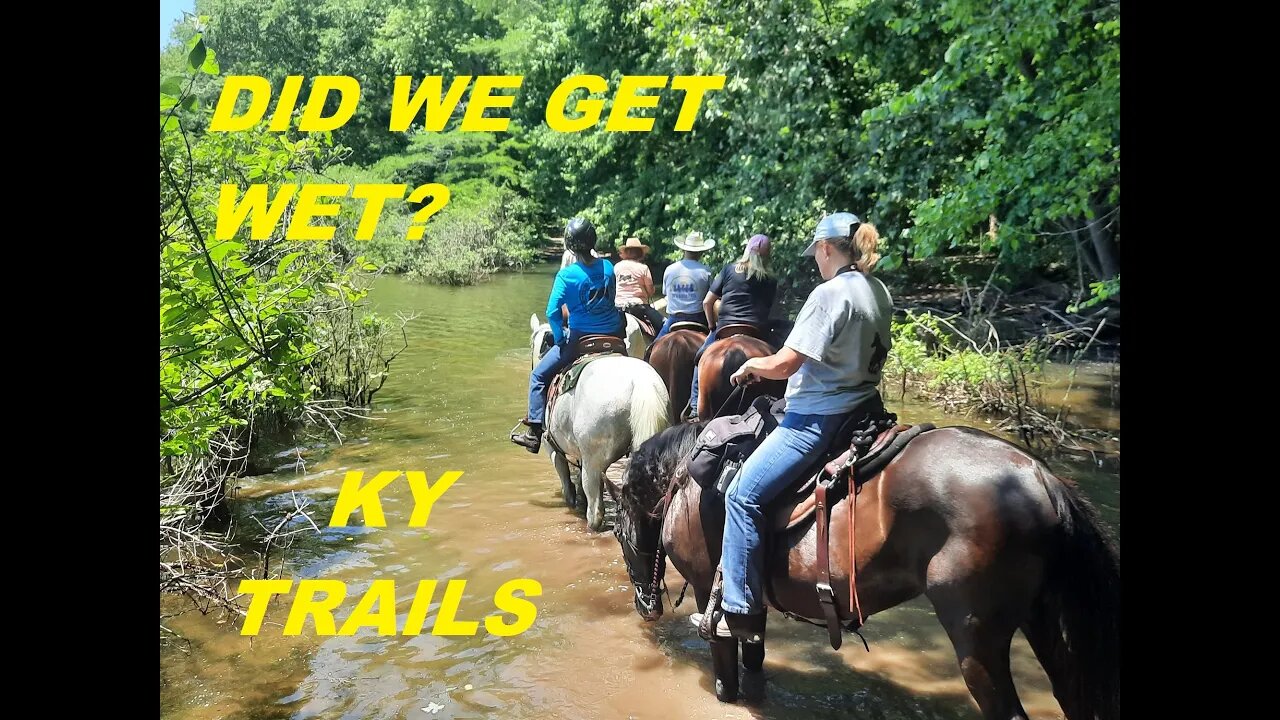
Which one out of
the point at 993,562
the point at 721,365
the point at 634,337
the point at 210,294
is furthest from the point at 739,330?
the point at 210,294

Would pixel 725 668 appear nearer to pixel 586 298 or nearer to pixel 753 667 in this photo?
pixel 753 667

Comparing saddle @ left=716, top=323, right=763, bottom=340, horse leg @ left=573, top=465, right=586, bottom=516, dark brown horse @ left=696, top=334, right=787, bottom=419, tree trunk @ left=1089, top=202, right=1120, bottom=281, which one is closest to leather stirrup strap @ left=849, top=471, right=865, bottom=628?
dark brown horse @ left=696, top=334, right=787, bottom=419

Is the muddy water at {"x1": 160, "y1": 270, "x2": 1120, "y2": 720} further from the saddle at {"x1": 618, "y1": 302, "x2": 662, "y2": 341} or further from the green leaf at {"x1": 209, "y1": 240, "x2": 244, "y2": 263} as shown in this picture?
the green leaf at {"x1": 209, "y1": 240, "x2": 244, "y2": 263}

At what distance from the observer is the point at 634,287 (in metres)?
10.1

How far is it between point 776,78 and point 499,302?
1198 cm

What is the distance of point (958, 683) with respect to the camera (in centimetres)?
516

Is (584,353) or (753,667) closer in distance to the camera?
(753,667)

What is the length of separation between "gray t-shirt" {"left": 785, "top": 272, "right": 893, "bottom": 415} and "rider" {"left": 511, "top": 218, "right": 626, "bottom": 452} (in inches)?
138

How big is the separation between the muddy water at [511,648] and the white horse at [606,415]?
60 cm

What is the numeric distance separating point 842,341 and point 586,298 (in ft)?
12.5

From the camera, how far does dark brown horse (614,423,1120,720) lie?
3.59 m
